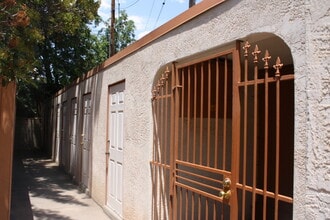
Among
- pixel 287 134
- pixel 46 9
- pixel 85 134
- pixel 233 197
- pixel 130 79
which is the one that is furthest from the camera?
pixel 85 134

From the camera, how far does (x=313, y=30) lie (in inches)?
110

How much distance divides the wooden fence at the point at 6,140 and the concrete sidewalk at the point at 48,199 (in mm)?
1397

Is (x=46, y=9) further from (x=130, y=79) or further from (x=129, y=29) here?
(x=129, y=29)

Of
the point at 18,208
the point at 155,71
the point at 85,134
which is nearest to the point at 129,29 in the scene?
the point at 85,134

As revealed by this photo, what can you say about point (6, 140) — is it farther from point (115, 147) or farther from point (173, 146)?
point (173, 146)

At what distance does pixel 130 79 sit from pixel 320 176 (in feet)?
14.4

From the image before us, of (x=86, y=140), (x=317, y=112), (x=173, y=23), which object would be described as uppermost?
(x=173, y=23)

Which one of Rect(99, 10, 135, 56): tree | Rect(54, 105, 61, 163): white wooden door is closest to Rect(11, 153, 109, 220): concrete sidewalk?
Rect(54, 105, 61, 163): white wooden door

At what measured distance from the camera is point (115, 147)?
7.60 m

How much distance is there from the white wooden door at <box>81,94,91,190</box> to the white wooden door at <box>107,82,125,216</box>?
196 cm

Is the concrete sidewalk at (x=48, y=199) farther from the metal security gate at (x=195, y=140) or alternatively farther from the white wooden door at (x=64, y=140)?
the metal security gate at (x=195, y=140)

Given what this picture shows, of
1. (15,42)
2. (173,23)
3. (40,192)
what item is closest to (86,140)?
(40,192)

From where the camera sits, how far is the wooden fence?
588 cm

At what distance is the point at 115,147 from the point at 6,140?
7.24 feet
